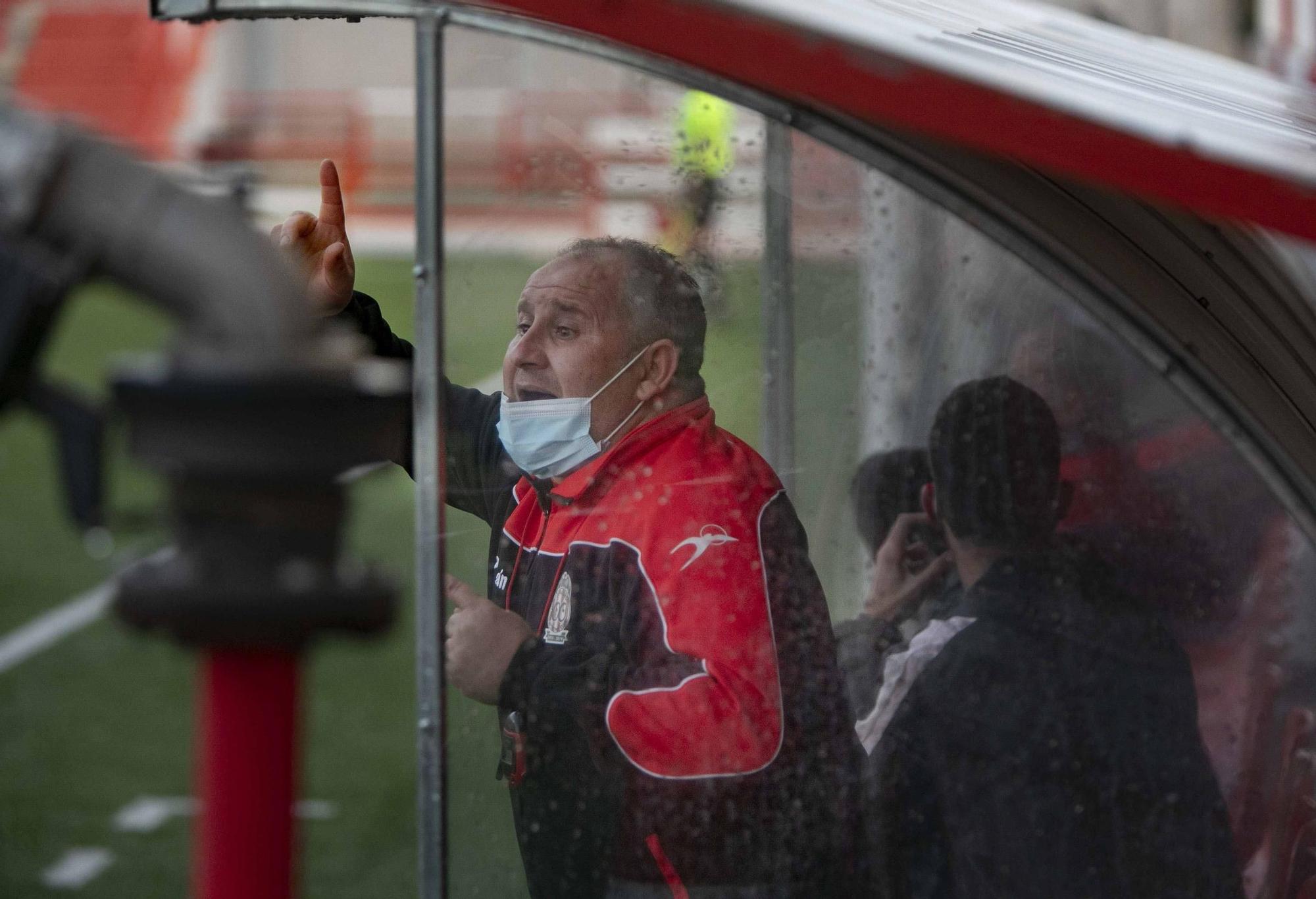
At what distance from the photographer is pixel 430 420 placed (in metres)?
1.76

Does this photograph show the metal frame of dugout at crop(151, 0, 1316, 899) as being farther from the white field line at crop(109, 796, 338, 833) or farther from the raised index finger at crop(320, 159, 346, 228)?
the white field line at crop(109, 796, 338, 833)

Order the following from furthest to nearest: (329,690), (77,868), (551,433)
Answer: (329,690), (77,868), (551,433)

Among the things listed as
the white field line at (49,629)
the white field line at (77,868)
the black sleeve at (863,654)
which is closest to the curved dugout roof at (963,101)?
the black sleeve at (863,654)

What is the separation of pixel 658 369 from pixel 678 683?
1.29 ft

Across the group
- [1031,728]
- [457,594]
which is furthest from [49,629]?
[1031,728]

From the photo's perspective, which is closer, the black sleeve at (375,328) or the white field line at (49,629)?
the black sleeve at (375,328)

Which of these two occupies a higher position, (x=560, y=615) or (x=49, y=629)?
(x=560, y=615)

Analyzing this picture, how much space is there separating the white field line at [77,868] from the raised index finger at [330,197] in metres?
3.40

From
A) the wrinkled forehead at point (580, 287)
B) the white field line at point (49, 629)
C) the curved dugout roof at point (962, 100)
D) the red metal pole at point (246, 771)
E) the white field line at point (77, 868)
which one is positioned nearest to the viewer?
the red metal pole at point (246, 771)

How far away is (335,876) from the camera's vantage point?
467 centimetres

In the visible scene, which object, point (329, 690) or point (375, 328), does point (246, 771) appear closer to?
point (375, 328)

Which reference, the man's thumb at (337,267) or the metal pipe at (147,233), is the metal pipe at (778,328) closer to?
the man's thumb at (337,267)

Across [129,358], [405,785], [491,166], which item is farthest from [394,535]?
[129,358]

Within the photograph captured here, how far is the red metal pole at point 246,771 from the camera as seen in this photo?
85 centimetres
